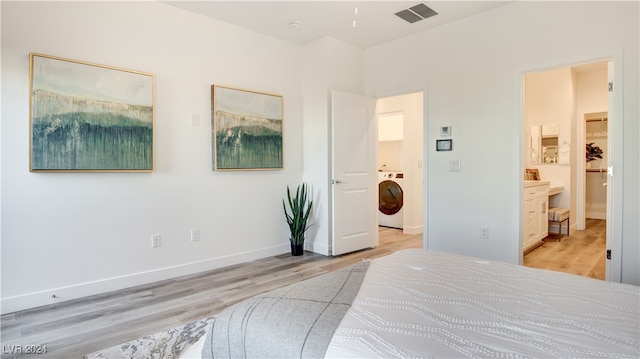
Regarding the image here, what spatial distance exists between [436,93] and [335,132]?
3.93 ft

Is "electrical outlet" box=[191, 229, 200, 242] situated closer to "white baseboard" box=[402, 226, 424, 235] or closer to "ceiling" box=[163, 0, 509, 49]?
"ceiling" box=[163, 0, 509, 49]

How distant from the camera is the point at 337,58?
427 cm

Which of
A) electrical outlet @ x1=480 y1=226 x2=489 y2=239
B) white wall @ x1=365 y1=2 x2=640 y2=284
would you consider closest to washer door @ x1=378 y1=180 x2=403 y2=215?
white wall @ x1=365 y1=2 x2=640 y2=284

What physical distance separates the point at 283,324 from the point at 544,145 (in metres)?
6.18

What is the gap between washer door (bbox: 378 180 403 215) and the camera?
19.1 feet

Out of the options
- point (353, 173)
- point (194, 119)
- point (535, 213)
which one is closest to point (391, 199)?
point (353, 173)

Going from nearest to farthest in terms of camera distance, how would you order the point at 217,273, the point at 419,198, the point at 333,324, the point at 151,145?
1. the point at 333,324
2. the point at 151,145
3. the point at 217,273
4. the point at 419,198

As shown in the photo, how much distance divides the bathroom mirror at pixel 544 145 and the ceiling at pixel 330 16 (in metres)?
3.18

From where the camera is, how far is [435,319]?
42.2 inches

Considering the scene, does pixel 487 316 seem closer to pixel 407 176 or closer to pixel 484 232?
pixel 484 232

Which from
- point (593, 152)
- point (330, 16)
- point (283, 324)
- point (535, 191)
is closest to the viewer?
point (283, 324)

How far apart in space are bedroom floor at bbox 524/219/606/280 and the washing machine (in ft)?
6.66

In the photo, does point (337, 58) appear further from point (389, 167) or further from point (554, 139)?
point (554, 139)

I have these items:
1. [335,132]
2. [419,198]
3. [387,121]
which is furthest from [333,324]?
[387,121]
